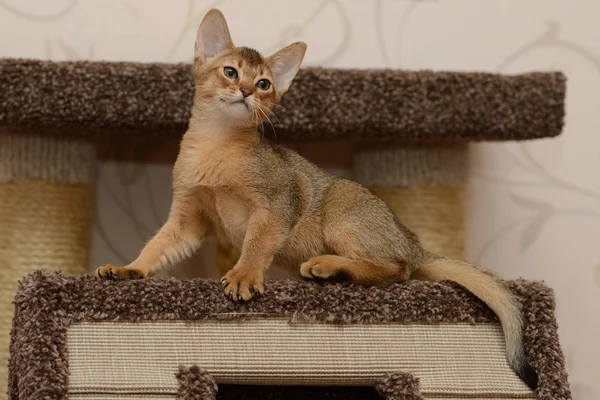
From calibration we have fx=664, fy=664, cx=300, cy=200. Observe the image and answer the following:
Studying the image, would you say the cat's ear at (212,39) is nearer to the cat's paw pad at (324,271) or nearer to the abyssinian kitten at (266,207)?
the abyssinian kitten at (266,207)

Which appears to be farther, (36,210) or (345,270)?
(36,210)

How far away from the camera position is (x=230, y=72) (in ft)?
3.34

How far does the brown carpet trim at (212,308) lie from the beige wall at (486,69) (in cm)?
55

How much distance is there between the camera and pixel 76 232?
128 centimetres

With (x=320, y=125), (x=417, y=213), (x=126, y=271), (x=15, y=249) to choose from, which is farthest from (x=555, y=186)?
(x=15, y=249)

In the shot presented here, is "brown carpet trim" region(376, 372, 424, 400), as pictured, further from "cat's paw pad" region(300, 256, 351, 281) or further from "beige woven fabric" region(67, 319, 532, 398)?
"cat's paw pad" region(300, 256, 351, 281)

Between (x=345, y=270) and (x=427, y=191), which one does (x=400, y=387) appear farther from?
(x=427, y=191)

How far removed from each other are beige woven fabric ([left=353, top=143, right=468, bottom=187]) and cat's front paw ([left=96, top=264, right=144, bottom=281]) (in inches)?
23.0

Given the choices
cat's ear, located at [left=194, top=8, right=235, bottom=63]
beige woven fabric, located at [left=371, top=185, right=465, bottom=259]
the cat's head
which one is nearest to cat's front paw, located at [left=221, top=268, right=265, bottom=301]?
the cat's head

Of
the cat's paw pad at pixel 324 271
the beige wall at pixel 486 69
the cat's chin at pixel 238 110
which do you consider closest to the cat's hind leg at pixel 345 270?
the cat's paw pad at pixel 324 271

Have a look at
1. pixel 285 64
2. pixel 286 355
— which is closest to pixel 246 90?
pixel 285 64

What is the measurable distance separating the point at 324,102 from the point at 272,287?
0.42m

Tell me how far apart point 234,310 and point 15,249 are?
1.90ft

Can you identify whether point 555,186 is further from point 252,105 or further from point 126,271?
point 126,271
